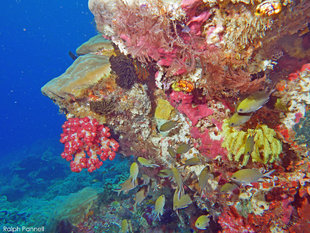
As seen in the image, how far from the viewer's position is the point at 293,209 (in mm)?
2848

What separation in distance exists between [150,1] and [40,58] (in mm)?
126148

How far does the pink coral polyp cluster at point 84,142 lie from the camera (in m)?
4.27

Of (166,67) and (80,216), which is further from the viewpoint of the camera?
(80,216)

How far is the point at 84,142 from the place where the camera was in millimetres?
4520

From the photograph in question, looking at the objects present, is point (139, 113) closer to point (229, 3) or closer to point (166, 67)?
point (166, 67)

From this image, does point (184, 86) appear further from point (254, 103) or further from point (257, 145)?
point (257, 145)

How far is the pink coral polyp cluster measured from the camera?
14.0 ft

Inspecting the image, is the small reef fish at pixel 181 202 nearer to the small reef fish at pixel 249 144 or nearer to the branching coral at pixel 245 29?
the small reef fish at pixel 249 144

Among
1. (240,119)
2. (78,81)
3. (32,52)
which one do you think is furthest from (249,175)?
(32,52)

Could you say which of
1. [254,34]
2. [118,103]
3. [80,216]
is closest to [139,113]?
[118,103]

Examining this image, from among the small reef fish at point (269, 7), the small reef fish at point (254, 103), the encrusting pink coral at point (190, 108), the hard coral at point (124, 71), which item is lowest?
the small reef fish at point (254, 103)

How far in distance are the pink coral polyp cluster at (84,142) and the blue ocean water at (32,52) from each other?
80240mm

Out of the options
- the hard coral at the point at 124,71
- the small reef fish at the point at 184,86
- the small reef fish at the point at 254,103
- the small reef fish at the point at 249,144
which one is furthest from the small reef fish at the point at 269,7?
the hard coral at the point at 124,71

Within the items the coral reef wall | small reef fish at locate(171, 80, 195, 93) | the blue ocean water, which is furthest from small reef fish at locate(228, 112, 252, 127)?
the blue ocean water
